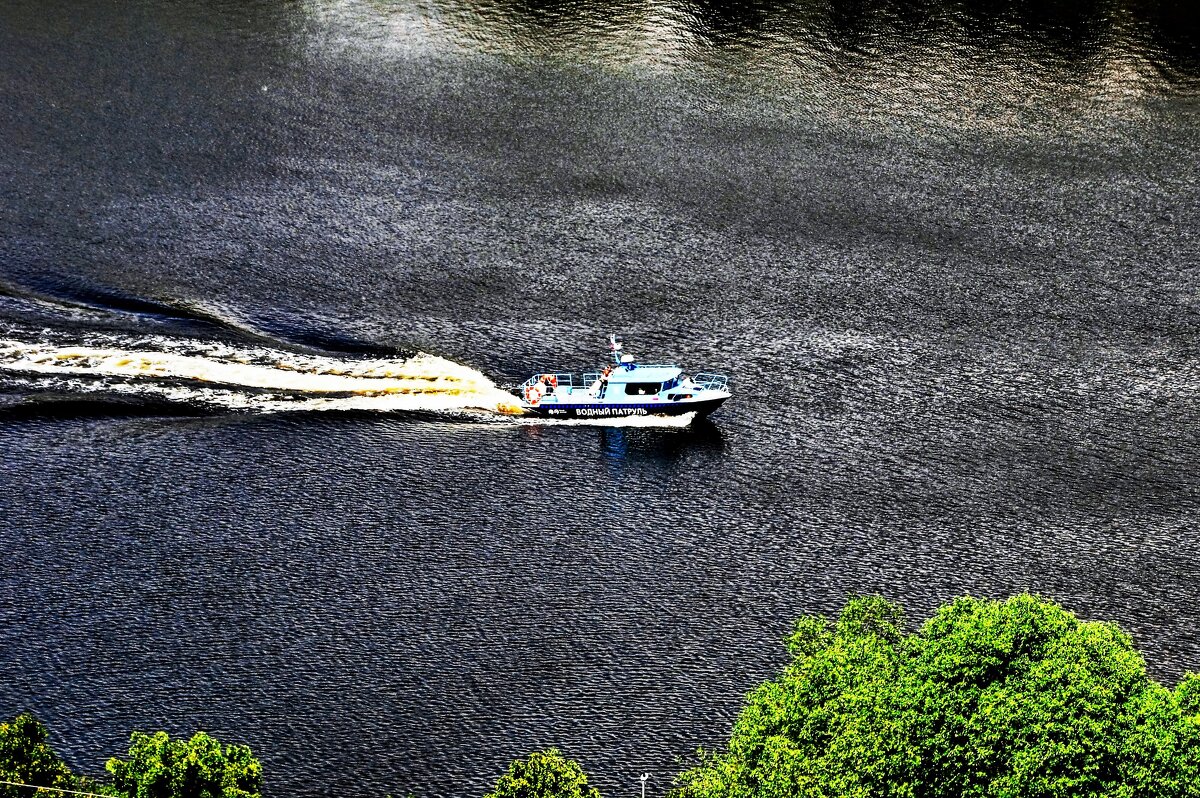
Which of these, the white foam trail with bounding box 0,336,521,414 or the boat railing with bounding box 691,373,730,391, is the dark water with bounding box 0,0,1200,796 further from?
the boat railing with bounding box 691,373,730,391

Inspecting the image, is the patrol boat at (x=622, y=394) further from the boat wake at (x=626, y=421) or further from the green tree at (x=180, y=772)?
the green tree at (x=180, y=772)

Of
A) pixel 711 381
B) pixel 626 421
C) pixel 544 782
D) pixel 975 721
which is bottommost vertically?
pixel 544 782

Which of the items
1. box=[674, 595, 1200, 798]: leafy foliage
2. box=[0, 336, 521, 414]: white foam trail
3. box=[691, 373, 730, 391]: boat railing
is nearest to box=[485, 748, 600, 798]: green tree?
box=[674, 595, 1200, 798]: leafy foliage

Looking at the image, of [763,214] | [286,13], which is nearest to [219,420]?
[763,214]

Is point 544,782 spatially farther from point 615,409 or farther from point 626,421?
point 626,421

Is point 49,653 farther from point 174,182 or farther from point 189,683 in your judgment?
point 174,182

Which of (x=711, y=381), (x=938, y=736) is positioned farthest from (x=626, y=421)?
(x=938, y=736)
